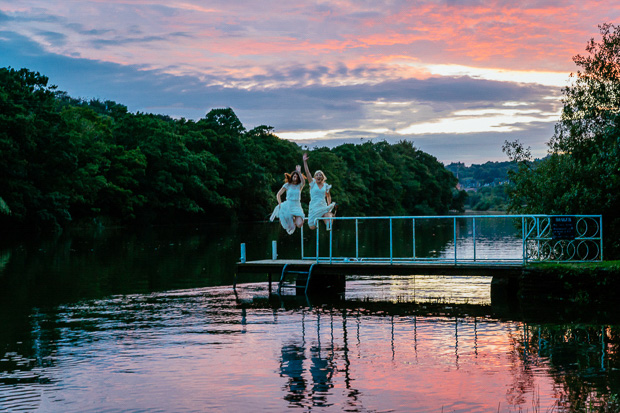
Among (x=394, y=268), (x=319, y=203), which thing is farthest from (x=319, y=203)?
(x=394, y=268)

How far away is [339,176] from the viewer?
108m

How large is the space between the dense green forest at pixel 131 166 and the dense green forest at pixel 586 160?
1368 inches

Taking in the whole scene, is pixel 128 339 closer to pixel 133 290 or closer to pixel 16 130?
pixel 133 290

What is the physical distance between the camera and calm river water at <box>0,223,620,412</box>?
8812mm

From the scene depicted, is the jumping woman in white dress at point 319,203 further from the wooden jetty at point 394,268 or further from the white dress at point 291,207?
the wooden jetty at point 394,268

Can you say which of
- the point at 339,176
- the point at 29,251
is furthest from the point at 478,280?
the point at 339,176

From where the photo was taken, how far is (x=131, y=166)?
6756 cm

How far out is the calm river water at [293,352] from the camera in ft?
28.9

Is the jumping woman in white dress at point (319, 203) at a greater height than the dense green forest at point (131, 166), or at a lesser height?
lesser

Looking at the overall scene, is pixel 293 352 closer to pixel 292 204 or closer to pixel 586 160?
pixel 292 204

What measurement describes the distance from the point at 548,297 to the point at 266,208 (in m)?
69.0

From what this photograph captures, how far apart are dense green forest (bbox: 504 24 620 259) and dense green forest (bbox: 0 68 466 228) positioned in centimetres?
3475

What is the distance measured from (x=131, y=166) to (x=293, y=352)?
58.7 m

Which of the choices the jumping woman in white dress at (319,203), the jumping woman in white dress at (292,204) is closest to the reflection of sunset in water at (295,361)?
the jumping woman in white dress at (319,203)
